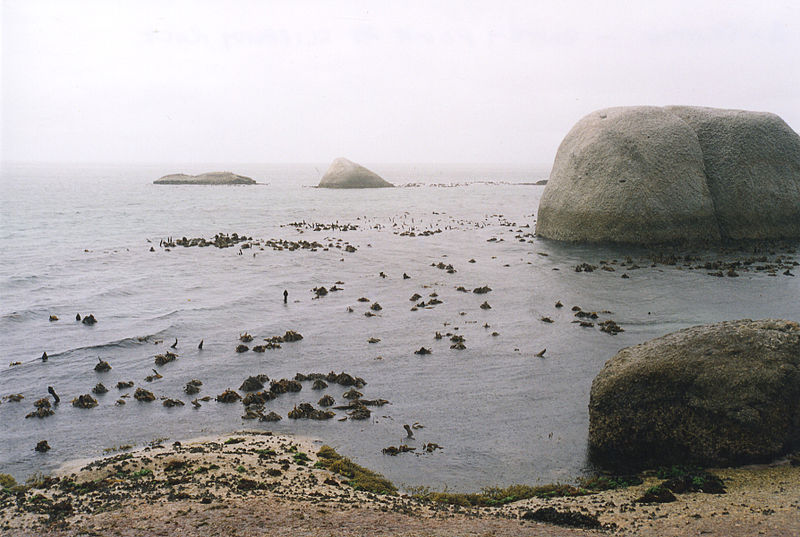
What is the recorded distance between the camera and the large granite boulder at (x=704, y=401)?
9.23 meters

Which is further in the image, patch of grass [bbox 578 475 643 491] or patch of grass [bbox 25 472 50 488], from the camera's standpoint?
patch of grass [bbox 578 475 643 491]

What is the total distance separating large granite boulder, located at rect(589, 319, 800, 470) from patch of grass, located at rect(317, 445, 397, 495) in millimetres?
3810

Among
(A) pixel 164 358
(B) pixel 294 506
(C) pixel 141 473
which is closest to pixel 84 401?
(A) pixel 164 358

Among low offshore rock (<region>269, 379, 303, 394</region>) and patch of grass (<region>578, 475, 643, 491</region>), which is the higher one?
low offshore rock (<region>269, 379, 303, 394</region>)

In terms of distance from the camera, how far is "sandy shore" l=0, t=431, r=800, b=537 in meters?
7.22

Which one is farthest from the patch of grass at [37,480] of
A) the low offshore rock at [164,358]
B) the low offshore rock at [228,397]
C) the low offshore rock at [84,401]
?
the low offshore rock at [164,358]

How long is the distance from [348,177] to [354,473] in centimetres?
9229

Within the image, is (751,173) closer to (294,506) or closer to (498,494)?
(498,494)

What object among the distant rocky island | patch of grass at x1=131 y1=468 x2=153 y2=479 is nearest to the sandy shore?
patch of grass at x1=131 y1=468 x2=153 y2=479

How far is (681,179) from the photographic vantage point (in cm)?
3052

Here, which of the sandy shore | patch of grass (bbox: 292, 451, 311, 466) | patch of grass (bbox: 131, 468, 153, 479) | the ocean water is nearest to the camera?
the sandy shore

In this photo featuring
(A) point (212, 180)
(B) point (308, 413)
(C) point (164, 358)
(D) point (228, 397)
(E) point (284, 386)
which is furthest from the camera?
(A) point (212, 180)

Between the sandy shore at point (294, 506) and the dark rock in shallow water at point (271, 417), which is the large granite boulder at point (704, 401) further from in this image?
the dark rock in shallow water at point (271, 417)

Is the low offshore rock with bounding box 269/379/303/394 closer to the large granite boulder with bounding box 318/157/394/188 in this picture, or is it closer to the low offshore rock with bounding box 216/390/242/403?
the low offshore rock with bounding box 216/390/242/403
